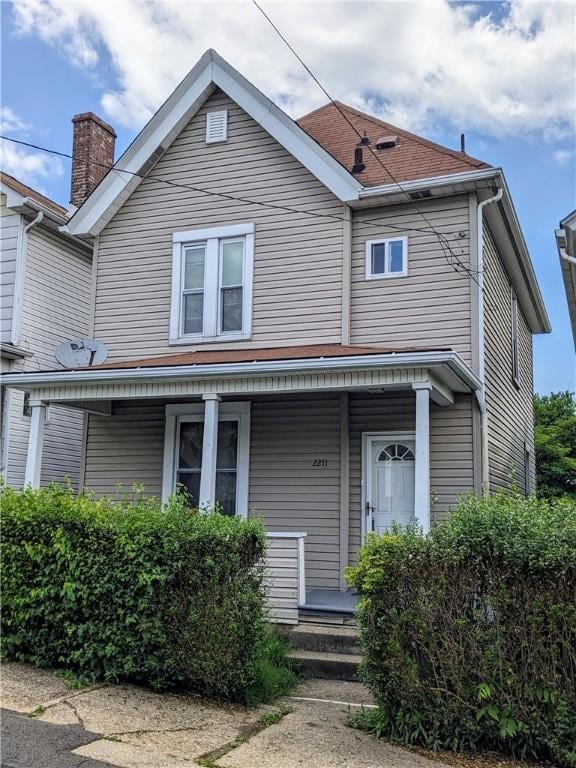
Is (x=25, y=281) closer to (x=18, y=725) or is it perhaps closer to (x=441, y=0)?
(x=441, y=0)

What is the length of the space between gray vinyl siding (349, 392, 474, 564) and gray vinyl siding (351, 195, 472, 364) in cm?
81

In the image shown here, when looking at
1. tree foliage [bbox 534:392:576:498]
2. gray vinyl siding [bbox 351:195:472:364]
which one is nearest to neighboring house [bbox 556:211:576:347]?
gray vinyl siding [bbox 351:195:472:364]

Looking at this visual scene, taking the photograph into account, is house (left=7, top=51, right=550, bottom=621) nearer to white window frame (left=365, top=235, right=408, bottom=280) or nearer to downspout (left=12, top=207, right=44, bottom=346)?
white window frame (left=365, top=235, right=408, bottom=280)

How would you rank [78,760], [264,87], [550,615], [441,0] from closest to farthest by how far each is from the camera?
[78,760]
[550,615]
[441,0]
[264,87]

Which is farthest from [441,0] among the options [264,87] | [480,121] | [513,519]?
[513,519]

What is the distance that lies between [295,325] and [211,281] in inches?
67.4

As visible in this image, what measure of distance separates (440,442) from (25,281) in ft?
29.1

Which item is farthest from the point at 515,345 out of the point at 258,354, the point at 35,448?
the point at 35,448

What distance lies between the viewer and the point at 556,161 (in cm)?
1520

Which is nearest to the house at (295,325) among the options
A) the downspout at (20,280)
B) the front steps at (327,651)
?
the front steps at (327,651)

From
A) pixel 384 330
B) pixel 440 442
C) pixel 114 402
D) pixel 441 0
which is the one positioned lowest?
pixel 440 442

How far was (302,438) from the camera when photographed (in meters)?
10.6

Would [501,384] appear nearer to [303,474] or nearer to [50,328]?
[303,474]

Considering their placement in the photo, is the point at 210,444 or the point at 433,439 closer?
the point at 210,444
